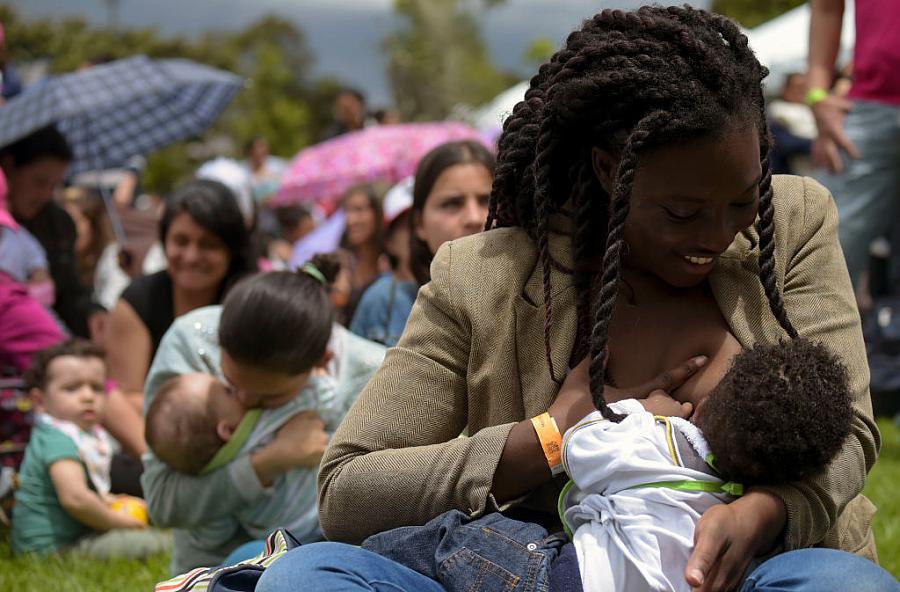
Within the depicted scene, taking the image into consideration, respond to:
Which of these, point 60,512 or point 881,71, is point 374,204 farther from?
point 881,71

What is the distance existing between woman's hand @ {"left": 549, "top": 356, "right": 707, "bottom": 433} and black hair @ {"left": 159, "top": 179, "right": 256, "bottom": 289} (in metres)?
3.17

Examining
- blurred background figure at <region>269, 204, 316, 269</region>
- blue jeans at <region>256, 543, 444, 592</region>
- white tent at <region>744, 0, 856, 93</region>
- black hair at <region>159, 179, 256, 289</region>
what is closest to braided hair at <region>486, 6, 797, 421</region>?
blue jeans at <region>256, 543, 444, 592</region>

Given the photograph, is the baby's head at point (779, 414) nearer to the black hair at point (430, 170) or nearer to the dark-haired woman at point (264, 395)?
the dark-haired woman at point (264, 395)

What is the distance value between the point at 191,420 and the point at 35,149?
3.80 metres

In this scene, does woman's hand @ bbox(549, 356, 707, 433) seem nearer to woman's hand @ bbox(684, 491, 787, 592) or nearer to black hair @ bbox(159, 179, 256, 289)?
woman's hand @ bbox(684, 491, 787, 592)

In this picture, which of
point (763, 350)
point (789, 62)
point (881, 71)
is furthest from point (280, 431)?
point (789, 62)

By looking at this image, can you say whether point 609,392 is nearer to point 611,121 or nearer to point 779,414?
point 779,414

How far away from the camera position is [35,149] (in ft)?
22.9

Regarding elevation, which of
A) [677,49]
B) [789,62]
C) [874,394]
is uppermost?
[677,49]

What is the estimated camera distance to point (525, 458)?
2.34 metres

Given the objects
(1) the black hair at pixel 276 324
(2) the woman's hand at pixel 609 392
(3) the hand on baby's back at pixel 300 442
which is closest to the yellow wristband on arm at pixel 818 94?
(1) the black hair at pixel 276 324

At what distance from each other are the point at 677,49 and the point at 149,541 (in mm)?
3534

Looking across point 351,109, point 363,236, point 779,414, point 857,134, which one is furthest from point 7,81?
point 779,414

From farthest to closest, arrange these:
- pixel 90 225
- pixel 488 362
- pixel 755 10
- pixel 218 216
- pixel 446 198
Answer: pixel 755 10 < pixel 90 225 < pixel 218 216 < pixel 446 198 < pixel 488 362
